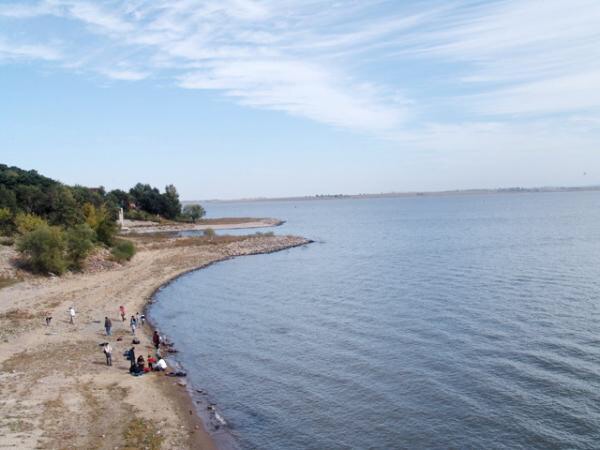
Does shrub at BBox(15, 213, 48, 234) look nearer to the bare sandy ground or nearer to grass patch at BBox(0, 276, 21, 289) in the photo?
grass patch at BBox(0, 276, 21, 289)

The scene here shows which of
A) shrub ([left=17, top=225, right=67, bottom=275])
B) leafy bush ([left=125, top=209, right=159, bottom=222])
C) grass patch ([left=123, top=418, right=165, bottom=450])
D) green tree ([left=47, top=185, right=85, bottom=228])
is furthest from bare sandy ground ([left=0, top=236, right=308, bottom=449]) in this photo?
leafy bush ([left=125, top=209, right=159, bottom=222])

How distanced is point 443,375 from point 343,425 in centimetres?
760

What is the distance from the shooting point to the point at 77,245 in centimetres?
5994

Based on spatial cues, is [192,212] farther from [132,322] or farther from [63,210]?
[132,322]

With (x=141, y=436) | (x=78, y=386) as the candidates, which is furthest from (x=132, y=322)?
(x=141, y=436)

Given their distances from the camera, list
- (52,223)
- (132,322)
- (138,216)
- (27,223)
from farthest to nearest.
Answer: (138,216)
(52,223)
(27,223)
(132,322)

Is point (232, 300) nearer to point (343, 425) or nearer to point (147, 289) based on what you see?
point (147, 289)

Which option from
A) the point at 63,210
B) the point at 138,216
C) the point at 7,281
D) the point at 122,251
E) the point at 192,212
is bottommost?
the point at 7,281

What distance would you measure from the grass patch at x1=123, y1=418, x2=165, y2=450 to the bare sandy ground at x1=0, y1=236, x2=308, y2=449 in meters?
0.04

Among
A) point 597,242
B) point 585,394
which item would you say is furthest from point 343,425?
point 597,242

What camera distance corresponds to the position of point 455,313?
135 ft

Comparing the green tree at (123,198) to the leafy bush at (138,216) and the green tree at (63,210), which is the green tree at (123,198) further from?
the green tree at (63,210)

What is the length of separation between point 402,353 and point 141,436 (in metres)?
16.9

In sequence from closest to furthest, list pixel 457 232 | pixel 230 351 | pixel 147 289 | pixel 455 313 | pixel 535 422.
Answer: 1. pixel 535 422
2. pixel 230 351
3. pixel 455 313
4. pixel 147 289
5. pixel 457 232
